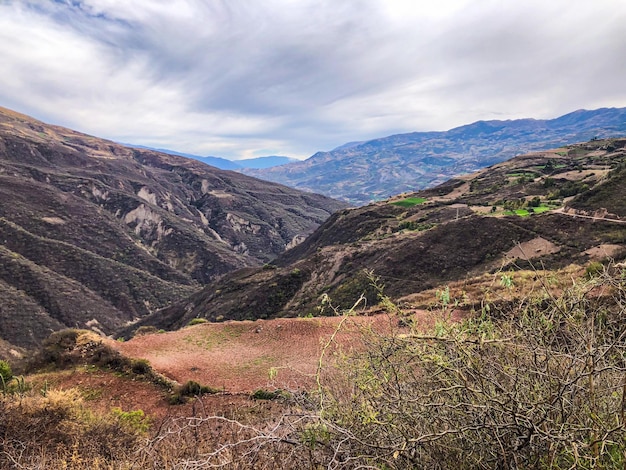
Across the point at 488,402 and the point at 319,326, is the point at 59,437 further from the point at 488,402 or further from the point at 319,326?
the point at 488,402

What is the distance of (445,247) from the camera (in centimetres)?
2859

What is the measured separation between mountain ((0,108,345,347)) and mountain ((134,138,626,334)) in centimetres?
1618

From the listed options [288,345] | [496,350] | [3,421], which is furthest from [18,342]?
[496,350]

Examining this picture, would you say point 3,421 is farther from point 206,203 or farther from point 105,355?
point 206,203

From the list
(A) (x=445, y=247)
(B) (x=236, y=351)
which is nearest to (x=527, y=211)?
(A) (x=445, y=247)

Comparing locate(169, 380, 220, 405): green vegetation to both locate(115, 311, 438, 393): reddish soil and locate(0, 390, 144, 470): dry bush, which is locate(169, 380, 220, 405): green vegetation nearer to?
locate(115, 311, 438, 393): reddish soil

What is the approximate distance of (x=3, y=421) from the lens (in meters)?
5.45

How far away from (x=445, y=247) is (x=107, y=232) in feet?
248

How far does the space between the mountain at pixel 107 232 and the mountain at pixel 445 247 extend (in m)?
16.2

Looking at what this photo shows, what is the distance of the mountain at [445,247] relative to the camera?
2266 cm

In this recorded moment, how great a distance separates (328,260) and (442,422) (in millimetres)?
33687

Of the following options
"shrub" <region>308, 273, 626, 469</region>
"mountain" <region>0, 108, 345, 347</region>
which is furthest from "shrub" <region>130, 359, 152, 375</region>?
"mountain" <region>0, 108, 345, 347</region>

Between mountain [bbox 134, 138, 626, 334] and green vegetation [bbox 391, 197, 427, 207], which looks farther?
green vegetation [bbox 391, 197, 427, 207]

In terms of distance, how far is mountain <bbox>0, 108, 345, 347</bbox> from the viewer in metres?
53.0
